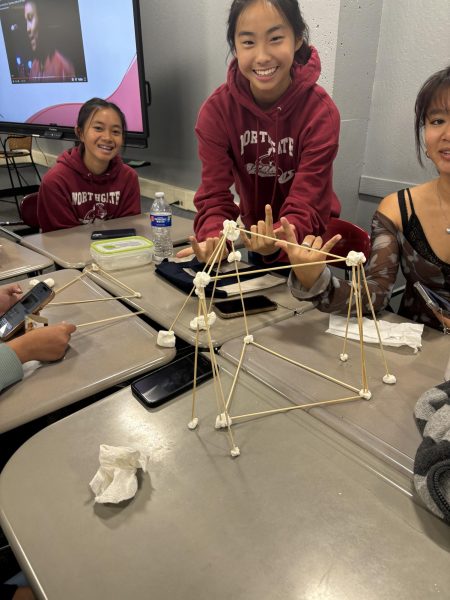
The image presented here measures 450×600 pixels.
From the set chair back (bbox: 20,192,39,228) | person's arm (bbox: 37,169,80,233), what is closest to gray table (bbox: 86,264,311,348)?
person's arm (bbox: 37,169,80,233)

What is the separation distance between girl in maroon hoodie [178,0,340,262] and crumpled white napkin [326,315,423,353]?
280 millimetres

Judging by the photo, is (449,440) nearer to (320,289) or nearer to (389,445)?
(389,445)

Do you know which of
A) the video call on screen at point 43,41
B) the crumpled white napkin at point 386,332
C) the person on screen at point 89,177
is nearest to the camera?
the crumpled white napkin at point 386,332

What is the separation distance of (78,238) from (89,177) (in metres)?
0.44

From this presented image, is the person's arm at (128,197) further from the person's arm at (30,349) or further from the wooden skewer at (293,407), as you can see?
the wooden skewer at (293,407)

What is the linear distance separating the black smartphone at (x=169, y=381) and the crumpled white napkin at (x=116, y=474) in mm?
144

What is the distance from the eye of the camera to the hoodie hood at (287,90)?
1240 millimetres

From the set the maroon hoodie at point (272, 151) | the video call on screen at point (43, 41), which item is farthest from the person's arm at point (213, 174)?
the video call on screen at point (43, 41)

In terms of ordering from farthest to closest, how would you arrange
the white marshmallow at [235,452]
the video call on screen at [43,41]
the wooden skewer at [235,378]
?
1. the video call on screen at [43,41]
2. the wooden skewer at [235,378]
3. the white marshmallow at [235,452]

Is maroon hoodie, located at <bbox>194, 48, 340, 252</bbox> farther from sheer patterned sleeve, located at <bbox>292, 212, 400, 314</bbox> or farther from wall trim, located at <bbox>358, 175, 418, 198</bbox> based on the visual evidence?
wall trim, located at <bbox>358, 175, 418, 198</bbox>

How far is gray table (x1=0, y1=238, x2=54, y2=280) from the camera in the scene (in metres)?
1.35

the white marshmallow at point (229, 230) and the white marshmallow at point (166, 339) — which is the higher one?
the white marshmallow at point (229, 230)

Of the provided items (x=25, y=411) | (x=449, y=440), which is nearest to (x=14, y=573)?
(x=25, y=411)

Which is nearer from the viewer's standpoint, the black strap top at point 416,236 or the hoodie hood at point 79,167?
the black strap top at point 416,236
